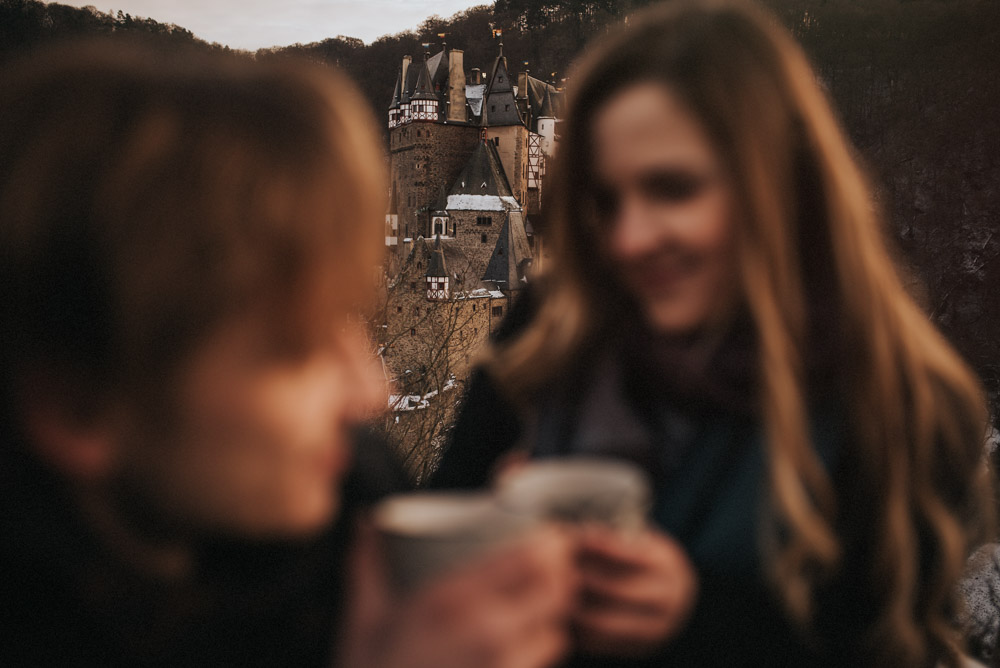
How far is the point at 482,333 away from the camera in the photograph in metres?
22.6

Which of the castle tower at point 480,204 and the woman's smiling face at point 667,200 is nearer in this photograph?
the woman's smiling face at point 667,200

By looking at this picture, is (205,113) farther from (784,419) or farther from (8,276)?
(784,419)

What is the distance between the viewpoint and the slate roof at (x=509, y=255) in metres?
24.4

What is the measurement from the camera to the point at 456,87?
103ft

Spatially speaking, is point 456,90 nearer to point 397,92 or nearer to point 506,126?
point 397,92

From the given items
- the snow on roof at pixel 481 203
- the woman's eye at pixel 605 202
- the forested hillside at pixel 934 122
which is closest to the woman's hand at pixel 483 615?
the woman's eye at pixel 605 202

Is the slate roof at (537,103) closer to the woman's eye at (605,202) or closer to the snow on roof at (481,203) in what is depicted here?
the snow on roof at (481,203)

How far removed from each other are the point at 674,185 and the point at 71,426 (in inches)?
25.6

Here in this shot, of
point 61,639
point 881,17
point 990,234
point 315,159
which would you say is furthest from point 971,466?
point 881,17

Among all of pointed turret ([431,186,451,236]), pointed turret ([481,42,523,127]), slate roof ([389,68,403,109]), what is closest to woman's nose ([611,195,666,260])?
pointed turret ([431,186,451,236])

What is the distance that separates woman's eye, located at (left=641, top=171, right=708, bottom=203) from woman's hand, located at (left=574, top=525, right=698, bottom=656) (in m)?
0.39

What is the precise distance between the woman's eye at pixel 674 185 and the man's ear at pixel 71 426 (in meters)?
0.61

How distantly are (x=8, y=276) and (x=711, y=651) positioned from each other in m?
0.78

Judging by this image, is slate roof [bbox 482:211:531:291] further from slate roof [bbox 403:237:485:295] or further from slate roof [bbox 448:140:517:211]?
slate roof [bbox 448:140:517:211]
